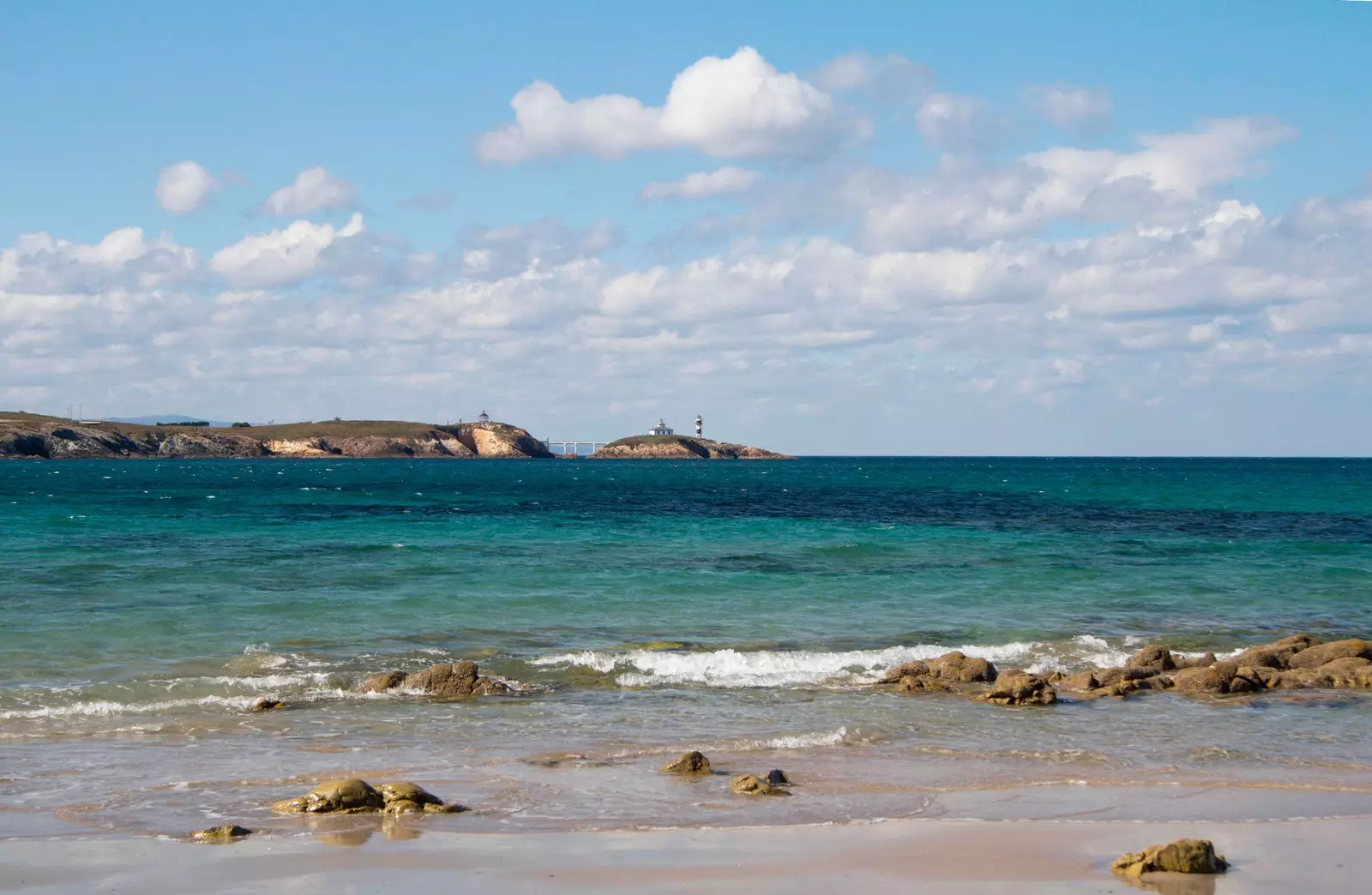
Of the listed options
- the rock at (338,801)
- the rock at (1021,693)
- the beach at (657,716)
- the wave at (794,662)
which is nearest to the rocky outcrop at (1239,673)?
the beach at (657,716)

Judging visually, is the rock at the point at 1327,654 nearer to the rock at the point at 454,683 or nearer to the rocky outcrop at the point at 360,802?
the rock at the point at 454,683

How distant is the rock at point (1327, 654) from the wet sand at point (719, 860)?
10887mm

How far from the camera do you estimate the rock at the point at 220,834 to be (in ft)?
35.9

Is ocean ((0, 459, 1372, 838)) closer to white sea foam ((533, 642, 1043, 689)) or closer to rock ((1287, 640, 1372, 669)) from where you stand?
white sea foam ((533, 642, 1043, 689))

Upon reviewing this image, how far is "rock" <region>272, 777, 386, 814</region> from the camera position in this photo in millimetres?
11961

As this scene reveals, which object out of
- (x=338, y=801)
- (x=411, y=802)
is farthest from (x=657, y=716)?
(x=338, y=801)

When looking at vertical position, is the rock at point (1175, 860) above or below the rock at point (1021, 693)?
above

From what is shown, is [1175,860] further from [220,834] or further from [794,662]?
[794,662]

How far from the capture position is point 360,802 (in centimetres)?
1201

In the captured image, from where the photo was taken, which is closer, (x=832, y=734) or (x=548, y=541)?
(x=832, y=734)

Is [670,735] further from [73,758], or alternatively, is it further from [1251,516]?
[1251,516]

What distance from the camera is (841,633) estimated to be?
83.3 feet

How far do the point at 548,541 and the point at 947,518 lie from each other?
25.0 metres

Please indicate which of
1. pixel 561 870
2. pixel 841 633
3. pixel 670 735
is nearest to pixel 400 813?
pixel 561 870
